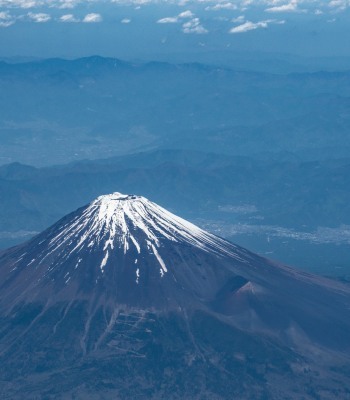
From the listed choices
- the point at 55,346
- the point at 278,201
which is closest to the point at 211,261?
the point at 55,346

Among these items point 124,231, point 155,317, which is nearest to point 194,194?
point 124,231

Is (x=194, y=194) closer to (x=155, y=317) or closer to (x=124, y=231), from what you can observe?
(x=124, y=231)

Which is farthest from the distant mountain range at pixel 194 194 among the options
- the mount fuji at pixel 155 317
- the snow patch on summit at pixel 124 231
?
the mount fuji at pixel 155 317

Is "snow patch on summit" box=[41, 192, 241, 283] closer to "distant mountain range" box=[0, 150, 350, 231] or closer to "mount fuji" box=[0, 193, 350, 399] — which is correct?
"mount fuji" box=[0, 193, 350, 399]

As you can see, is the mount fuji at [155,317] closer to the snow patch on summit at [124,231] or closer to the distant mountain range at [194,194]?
the snow patch on summit at [124,231]

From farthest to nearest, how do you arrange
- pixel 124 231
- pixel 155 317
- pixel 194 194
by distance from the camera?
pixel 194 194
pixel 124 231
pixel 155 317

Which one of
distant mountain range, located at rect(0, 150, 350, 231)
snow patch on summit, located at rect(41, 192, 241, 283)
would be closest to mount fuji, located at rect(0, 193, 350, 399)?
snow patch on summit, located at rect(41, 192, 241, 283)

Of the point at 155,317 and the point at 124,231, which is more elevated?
the point at 124,231

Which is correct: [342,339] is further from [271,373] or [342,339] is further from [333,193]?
[333,193]
